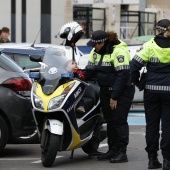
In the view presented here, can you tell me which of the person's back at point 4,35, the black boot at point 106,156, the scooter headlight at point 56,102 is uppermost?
the person's back at point 4,35

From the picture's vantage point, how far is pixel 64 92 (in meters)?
10.5

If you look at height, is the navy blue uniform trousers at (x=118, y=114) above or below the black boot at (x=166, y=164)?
above

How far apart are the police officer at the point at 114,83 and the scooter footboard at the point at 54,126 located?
81 cm

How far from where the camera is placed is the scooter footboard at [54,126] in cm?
1031

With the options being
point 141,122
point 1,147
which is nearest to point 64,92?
point 1,147

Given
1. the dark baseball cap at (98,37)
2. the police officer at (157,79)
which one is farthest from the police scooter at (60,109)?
A: the police officer at (157,79)

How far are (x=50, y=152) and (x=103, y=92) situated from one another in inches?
46.8

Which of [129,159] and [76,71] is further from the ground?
[76,71]

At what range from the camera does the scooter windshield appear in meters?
10.7

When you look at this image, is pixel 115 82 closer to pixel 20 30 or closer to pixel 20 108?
pixel 20 108

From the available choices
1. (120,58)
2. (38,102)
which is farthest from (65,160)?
(120,58)

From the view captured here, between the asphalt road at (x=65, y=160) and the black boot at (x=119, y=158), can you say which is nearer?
the asphalt road at (x=65, y=160)

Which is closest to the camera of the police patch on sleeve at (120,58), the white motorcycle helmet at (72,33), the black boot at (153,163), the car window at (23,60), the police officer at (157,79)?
the police officer at (157,79)

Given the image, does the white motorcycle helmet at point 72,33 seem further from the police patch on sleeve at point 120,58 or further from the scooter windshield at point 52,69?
the police patch on sleeve at point 120,58
